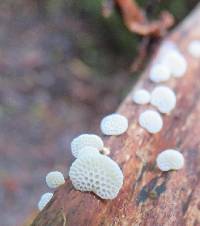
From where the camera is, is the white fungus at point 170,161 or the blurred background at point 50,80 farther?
the blurred background at point 50,80

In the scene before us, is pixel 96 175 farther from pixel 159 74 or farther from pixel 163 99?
pixel 159 74

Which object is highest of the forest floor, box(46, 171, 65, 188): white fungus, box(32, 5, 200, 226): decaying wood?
box(32, 5, 200, 226): decaying wood

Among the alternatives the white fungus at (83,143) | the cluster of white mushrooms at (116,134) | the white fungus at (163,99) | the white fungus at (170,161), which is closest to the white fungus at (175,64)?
the cluster of white mushrooms at (116,134)

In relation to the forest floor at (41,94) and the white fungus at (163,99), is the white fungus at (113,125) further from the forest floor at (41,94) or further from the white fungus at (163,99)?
the forest floor at (41,94)

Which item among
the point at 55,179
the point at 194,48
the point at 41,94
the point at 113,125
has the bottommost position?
the point at 41,94

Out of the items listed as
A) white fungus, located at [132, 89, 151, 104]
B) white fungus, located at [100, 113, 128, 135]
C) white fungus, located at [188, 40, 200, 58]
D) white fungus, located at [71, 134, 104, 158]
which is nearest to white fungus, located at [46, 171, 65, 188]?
white fungus, located at [71, 134, 104, 158]

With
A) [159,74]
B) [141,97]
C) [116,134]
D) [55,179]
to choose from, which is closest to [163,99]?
[141,97]

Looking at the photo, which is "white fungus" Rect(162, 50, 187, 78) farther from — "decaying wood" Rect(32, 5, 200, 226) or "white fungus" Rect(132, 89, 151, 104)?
"white fungus" Rect(132, 89, 151, 104)
